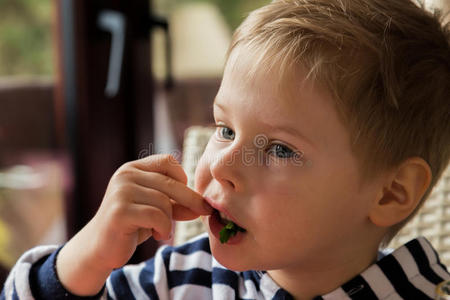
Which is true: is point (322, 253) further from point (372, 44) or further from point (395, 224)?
point (372, 44)

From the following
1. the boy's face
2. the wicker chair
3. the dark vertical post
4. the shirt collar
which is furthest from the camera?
the dark vertical post

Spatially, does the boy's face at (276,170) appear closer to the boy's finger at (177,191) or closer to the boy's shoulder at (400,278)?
the boy's finger at (177,191)

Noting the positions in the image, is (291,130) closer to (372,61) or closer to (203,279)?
(372,61)

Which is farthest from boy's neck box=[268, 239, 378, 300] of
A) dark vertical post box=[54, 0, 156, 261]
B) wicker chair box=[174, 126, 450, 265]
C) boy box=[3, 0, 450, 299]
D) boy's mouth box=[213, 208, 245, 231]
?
dark vertical post box=[54, 0, 156, 261]

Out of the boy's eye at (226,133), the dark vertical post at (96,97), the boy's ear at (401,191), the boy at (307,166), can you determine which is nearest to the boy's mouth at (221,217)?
the boy at (307,166)

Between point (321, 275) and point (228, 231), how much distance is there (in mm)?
192

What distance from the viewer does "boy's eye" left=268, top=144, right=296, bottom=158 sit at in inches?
31.9

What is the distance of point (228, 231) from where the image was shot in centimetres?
81

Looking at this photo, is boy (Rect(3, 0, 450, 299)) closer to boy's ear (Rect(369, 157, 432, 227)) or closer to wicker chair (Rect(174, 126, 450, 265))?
boy's ear (Rect(369, 157, 432, 227))

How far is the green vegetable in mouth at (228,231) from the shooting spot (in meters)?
0.81

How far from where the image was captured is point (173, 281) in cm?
98

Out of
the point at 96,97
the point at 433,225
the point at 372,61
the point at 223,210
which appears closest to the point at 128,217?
the point at 223,210

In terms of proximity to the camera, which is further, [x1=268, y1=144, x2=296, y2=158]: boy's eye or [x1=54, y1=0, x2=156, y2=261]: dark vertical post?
[x1=54, y1=0, x2=156, y2=261]: dark vertical post

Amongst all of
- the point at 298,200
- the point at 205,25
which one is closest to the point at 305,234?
the point at 298,200
